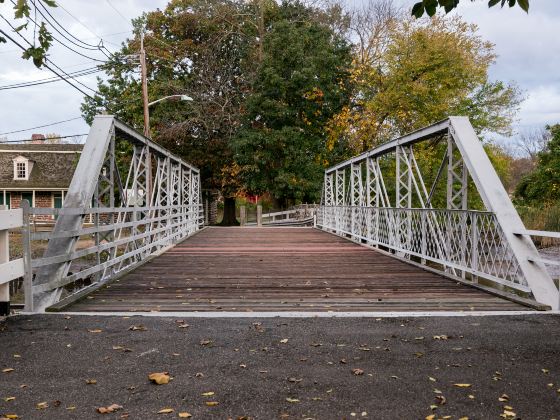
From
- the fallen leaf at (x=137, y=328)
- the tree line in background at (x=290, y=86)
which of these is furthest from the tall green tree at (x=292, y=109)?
the fallen leaf at (x=137, y=328)

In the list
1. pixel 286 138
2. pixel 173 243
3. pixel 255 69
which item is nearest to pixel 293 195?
pixel 286 138

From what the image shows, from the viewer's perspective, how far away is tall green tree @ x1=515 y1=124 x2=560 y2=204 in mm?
29281

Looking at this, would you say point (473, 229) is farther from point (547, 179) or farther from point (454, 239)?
point (547, 179)

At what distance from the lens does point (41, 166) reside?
131ft

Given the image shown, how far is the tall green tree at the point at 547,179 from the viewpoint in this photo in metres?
29.3

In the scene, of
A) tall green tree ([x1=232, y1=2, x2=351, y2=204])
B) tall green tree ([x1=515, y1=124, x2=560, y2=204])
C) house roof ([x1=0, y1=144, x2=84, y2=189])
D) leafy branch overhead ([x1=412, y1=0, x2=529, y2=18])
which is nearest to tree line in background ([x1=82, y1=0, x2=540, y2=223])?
tall green tree ([x1=232, y1=2, x2=351, y2=204])

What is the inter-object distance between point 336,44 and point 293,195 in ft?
30.6

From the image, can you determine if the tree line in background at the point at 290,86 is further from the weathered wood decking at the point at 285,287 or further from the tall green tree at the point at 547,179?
the weathered wood decking at the point at 285,287

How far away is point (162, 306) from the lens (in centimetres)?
597

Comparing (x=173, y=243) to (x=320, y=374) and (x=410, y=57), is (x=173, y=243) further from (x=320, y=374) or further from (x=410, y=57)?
(x=410, y=57)

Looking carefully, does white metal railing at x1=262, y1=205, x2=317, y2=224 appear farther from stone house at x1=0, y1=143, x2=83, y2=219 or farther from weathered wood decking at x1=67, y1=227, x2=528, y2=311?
weathered wood decking at x1=67, y1=227, x2=528, y2=311

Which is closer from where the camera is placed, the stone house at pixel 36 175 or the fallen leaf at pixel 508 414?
the fallen leaf at pixel 508 414

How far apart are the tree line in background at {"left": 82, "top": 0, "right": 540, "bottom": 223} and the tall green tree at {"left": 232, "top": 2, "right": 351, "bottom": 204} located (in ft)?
0.23

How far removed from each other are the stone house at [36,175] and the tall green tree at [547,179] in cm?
2925
